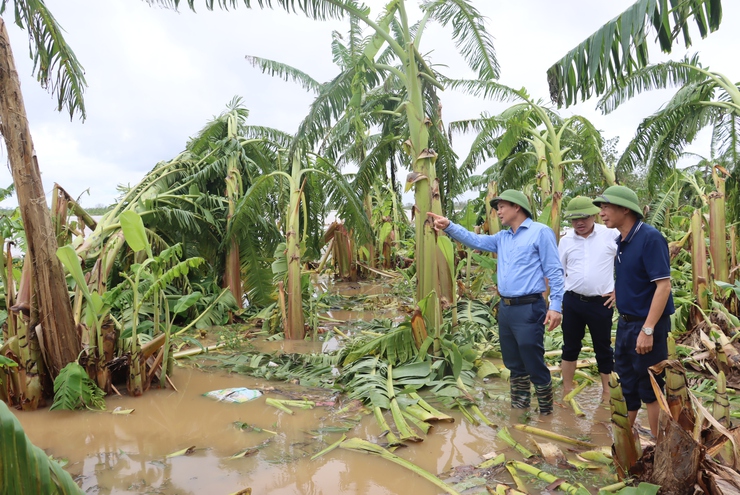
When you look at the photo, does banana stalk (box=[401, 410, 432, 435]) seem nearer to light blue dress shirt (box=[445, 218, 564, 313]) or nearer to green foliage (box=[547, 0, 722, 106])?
light blue dress shirt (box=[445, 218, 564, 313])

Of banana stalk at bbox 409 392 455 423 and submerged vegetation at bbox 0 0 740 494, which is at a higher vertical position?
submerged vegetation at bbox 0 0 740 494

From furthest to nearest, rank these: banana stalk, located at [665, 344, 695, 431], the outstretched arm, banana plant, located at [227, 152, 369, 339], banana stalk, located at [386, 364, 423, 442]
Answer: banana plant, located at [227, 152, 369, 339], the outstretched arm, banana stalk, located at [386, 364, 423, 442], banana stalk, located at [665, 344, 695, 431]

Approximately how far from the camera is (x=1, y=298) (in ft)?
19.6

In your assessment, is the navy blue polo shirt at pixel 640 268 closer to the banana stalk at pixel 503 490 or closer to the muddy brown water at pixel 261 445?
the muddy brown water at pixel 261 445

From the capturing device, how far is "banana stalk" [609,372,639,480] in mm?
2619

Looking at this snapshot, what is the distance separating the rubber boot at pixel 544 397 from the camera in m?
3.95

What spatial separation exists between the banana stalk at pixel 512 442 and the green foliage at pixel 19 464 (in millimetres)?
2760

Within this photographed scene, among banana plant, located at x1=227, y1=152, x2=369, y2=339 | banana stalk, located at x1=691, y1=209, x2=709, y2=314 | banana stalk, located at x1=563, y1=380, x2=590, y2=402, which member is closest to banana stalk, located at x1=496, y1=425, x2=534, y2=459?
banana stalk, located at x1=563, y1=380, x2=590, y2=402

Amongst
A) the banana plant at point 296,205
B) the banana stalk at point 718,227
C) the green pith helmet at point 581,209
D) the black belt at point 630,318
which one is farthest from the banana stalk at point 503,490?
the banana stalk at point 718,227

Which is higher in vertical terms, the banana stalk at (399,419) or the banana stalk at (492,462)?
the banana stalk at (399,419)

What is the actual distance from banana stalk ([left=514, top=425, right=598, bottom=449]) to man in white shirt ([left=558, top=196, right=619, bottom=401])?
0.97 m

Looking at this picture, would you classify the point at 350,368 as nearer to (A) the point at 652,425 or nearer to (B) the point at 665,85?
(A) the point at 652,425

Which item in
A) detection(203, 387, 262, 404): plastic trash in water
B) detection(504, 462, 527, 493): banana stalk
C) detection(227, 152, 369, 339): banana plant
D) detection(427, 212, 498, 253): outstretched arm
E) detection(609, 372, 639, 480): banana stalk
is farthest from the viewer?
detection(227, 152, 369, 339): banana plant

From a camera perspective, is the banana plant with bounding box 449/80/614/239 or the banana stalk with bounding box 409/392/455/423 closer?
the banana stalk with bounding box 409/392/455/423
